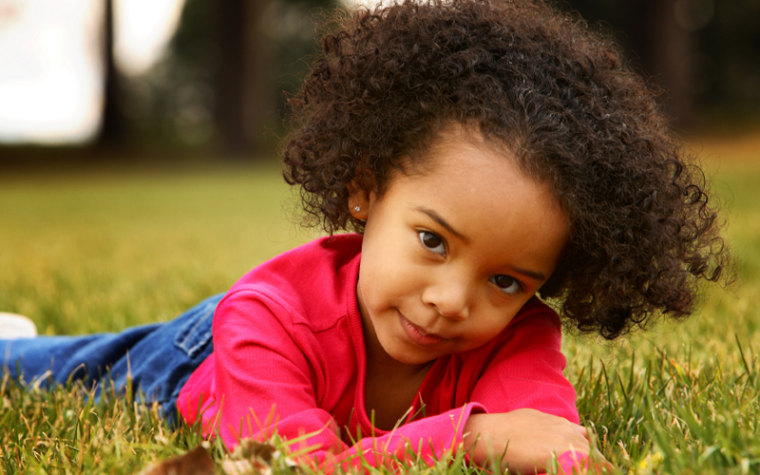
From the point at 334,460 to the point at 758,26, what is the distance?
26.9m

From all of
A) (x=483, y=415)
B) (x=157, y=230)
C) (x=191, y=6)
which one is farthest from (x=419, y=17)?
(x=191, y=6)

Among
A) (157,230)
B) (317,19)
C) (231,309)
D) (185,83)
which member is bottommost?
(185,83)

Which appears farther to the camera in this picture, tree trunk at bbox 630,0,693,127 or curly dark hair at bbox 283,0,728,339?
tree trunk at bbox 630,0,693,127

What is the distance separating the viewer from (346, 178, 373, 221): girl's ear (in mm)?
1923

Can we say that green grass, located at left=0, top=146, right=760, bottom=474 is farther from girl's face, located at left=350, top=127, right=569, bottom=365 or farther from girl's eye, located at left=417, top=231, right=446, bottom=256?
girl's eye, located at left=417, top=231, right=446, bottom=256

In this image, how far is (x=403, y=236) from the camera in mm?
1688

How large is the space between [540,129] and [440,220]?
0.29 meters

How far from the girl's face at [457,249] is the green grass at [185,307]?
1.01 ft

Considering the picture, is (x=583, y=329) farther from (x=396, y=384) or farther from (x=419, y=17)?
(x=419, y=17)

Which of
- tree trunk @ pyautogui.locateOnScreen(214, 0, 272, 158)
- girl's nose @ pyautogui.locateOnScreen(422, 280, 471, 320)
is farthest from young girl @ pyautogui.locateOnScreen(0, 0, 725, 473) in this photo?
tree trunk @ pyautogui.locateOnScreen(214, 0, 272, 158)

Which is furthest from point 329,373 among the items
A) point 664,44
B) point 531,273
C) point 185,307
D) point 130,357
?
point 664,44

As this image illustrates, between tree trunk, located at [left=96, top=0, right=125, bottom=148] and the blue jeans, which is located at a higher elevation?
the blue jeans

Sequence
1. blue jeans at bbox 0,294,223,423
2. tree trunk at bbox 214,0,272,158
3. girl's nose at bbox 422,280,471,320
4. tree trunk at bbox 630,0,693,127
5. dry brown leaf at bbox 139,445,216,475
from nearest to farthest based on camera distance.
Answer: dry brown leaf at bbox 139,445,216,475, girl's nose at bbox 422,280,471,320, blue jeans at bbox 0,294,223,423, tree trunk at bbox 630,0,693,127, tree trunk at bbox 214,0,272,158

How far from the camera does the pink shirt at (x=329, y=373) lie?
1.56 m
